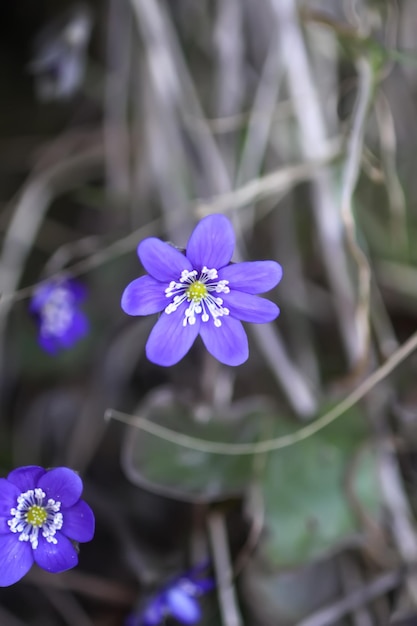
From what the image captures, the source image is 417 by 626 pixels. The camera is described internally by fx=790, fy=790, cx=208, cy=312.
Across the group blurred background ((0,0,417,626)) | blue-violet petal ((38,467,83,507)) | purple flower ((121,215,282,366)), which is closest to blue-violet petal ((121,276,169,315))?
purple flower ((121,215,282,366))

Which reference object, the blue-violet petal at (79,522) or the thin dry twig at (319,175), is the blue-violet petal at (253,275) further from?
the thin dry twig at (319,175)

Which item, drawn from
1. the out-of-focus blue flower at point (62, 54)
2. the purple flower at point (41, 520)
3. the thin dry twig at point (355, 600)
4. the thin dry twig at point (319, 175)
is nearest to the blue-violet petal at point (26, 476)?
the purple flower at point (41, 520)

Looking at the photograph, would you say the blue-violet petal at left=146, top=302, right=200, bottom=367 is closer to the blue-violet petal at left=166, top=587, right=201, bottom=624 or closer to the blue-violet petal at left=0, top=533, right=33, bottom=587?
the blue-violet petal at left=0, top=533, right=33, bottom=587

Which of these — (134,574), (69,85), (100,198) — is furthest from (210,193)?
(134,574)

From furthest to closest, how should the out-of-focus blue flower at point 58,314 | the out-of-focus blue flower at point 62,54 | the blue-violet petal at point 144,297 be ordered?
the out-of-focus blue flower at point 62,54 → the out-of-focus blue flower at point 58,314 → the blue-violet petal at point 144,297

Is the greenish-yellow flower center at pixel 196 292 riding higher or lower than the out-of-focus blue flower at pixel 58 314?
lower

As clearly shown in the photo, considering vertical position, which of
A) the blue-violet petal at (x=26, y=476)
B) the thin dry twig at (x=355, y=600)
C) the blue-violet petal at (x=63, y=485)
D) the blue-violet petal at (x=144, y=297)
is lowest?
the thin dry twig at (x=355, y=600)

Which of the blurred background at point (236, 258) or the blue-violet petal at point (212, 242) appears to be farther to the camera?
the blurred background at point (236, 258)
